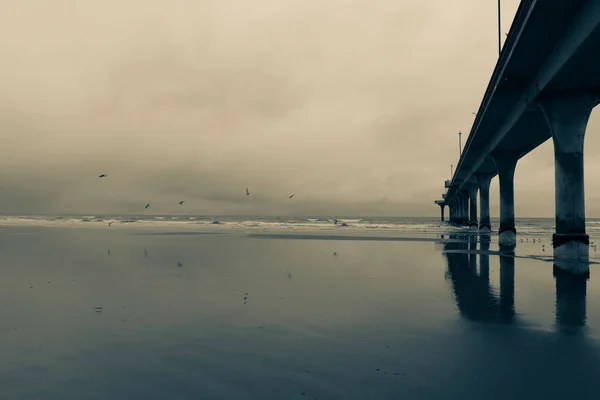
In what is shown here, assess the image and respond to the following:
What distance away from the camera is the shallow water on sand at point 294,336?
4.95 meters

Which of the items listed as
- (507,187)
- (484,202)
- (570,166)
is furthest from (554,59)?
(484,202)

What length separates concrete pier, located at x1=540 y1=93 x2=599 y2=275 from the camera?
23.1 m

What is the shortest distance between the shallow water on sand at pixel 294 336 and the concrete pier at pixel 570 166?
10734mm

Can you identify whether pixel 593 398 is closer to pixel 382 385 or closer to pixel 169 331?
pixel 382 385

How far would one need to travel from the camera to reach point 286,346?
257 inches

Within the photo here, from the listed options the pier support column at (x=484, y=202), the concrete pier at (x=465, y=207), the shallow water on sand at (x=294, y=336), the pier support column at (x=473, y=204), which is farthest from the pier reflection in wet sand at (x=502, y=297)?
the concrete pier at (x=465, y=207)

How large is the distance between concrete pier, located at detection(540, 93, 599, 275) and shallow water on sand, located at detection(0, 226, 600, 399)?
10.7 meters

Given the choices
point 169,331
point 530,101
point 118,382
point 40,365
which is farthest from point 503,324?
point 530,101

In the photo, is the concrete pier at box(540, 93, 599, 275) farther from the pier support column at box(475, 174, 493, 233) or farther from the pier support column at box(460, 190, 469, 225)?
the pier support column at box(460, 190, 469, 225)

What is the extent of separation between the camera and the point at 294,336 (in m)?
7.09

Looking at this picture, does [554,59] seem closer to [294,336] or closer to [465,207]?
[294,336]

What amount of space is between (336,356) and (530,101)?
82.2ft

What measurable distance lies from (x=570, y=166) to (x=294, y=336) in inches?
891

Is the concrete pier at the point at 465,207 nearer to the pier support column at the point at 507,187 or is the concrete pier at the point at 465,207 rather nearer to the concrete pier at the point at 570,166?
the pier support column at the point at 507,187
